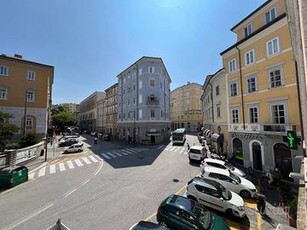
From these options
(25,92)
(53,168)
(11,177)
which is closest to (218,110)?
(53,168)

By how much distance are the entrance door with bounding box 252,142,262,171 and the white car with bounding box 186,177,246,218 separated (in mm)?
10102

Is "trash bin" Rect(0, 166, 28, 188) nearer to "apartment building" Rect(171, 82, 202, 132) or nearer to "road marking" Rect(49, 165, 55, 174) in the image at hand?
"road marking" Rect(49, 165, 55, 174)

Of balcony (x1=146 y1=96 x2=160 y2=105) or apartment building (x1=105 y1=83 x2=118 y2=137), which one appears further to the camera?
apartment building (x1=105 y1=83 x2=118 y2=137)

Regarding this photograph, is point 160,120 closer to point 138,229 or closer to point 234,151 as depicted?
point 234,151

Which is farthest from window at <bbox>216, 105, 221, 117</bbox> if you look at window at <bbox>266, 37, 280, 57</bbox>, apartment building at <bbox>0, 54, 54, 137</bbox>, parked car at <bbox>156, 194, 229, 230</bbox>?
apartment building at <bbox>0, 54, 54, 137</bbox>

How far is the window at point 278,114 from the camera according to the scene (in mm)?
15898

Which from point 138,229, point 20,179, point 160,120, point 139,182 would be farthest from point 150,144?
point 138,229

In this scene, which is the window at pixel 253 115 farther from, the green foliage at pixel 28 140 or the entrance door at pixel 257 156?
the green foliage at pixel 28 140

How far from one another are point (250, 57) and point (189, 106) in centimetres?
5522

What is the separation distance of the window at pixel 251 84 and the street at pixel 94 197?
10.4m

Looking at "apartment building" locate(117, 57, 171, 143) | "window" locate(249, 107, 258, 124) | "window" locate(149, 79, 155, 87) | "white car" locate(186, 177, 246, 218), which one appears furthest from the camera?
"window" locate(149, 79, 155, 87)

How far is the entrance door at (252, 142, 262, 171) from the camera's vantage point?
1825 centimetres

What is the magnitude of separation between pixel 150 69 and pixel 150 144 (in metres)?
17.3

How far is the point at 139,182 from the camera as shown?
1460 centimetres
